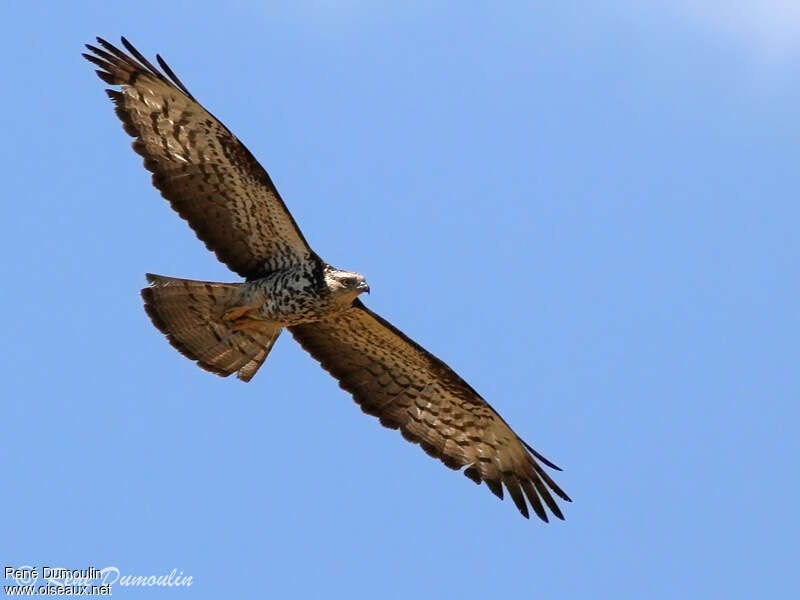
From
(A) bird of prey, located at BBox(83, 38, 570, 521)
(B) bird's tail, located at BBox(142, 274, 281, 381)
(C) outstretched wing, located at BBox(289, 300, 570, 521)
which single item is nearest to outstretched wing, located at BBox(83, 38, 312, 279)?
(A) bird of prey, located at BBox(83, 38, 570, 521)

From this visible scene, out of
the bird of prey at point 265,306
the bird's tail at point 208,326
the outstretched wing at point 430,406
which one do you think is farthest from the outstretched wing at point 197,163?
the outstretched wing at point 430,406

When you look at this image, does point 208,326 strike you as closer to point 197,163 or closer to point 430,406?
point 197,163

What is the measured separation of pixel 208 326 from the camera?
17.4 metres

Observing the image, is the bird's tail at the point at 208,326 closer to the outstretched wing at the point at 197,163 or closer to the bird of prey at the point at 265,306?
the bird of prey at the point at 265,306

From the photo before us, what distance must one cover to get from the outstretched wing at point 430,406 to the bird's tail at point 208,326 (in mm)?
621

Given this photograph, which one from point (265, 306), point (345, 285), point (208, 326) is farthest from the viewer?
point (208, 326)

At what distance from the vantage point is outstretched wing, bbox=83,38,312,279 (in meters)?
16.7

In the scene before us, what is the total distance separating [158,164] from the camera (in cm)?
1680

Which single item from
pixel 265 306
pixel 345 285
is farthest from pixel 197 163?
pixel 345 285

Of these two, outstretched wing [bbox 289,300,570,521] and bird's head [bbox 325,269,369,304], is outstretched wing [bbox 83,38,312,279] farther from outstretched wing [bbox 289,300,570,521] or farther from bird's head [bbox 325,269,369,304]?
outstretched wing [bbox 289,300,570,521]

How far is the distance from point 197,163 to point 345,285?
1842mm

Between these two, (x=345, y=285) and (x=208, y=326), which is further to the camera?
(x=208, y=326)

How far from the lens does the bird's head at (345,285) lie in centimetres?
1669

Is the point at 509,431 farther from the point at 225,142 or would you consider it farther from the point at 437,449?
the point at 225,142
